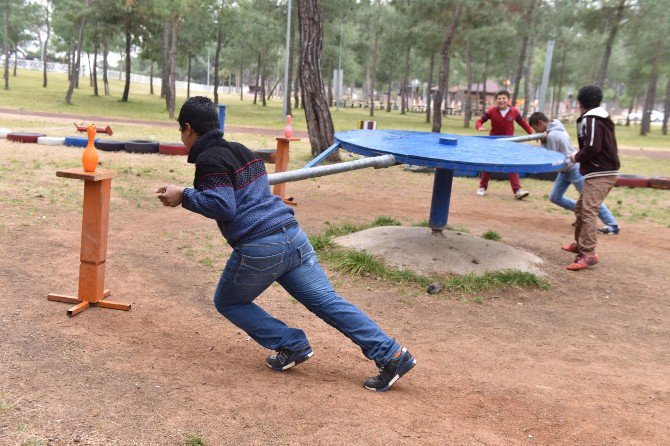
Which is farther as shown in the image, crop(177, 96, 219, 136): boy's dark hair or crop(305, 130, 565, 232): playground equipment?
crop(305, 130, 565, 232): playground equipment

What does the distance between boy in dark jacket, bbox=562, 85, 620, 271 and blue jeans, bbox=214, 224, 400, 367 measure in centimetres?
370

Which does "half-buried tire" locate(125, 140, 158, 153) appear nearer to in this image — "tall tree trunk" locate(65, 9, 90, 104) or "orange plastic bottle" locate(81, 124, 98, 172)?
"orange plastic bottle" locate(81, 124, 98, 172)

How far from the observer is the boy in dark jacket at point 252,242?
2.94 m

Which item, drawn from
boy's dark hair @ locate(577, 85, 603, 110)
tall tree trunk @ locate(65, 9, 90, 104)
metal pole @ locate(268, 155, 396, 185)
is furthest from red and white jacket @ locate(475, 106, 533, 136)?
tall tree trunk @ locate(65, 9, 90, 104)

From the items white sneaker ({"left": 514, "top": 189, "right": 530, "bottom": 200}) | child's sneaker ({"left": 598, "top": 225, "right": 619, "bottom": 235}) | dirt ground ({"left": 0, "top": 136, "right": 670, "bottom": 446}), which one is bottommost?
dirt ground ({"left": 0, "top": 136, "right": 670, "bottom": 446})

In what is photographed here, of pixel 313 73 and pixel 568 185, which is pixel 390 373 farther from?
pixel 313 73

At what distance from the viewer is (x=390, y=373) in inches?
128

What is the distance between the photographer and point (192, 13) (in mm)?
27641

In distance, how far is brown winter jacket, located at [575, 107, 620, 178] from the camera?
596 cm

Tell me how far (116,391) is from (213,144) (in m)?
1.31

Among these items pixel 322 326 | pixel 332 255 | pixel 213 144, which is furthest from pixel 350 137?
pixel 213 144

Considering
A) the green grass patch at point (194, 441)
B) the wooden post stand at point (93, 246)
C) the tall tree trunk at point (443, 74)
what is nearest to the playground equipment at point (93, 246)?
the wooden post stand at point (93, 246)

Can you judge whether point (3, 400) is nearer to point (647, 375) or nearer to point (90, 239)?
point (90, 239)

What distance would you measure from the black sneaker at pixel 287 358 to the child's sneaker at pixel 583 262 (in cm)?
374
